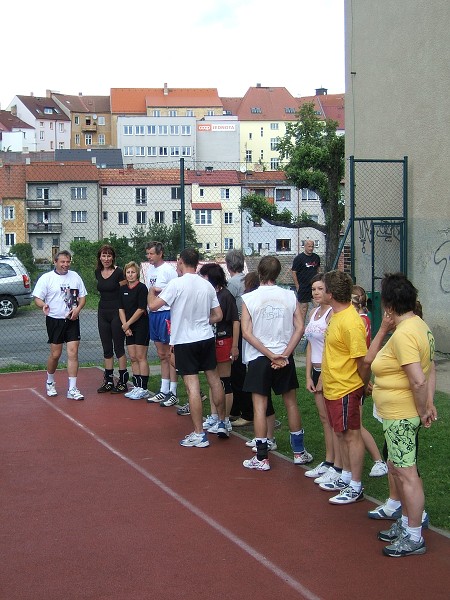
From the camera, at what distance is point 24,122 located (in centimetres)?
12812

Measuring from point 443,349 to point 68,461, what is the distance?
8.04 meters

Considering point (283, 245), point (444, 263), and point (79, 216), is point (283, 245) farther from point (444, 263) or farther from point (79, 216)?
point (444, 263)

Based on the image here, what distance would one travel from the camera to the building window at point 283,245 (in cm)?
5119

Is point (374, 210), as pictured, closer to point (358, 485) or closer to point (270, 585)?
point (358, 485)

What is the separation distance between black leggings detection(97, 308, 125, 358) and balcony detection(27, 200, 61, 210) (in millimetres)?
52898

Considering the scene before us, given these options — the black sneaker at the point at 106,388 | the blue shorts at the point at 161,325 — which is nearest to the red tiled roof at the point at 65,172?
the black sneaker at the point at 106,388

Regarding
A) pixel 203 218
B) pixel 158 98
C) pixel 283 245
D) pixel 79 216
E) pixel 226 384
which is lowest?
pixel 226 384

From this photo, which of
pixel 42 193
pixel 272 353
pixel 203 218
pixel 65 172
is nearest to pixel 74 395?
pixel 272 353

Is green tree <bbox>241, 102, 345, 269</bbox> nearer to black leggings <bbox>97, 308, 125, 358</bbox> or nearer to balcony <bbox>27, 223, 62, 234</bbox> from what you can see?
black leggings <bbox>97, 308, 125, 358</bbox>

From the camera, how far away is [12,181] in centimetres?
5122

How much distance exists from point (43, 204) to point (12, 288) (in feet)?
133

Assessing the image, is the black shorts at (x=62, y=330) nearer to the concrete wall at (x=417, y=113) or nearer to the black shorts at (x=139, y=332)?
the black shorts at (x=139, y=332)

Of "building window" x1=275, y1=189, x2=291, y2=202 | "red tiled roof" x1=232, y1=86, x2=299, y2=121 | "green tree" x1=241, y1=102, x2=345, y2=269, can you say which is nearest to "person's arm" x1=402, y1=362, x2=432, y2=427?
"green tree" x1=241, y1=102, x2=345, y2=269

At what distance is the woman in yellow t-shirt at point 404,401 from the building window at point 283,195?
35500mm
